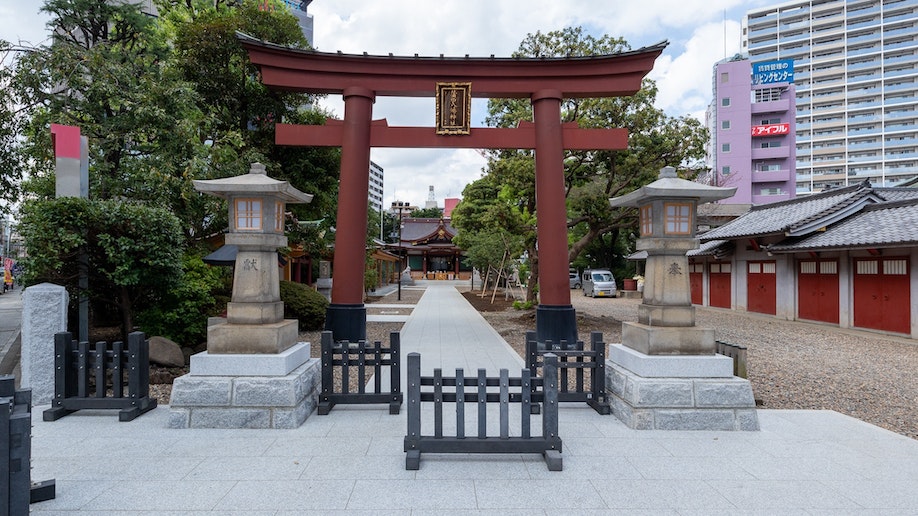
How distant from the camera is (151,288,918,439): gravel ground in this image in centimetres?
643

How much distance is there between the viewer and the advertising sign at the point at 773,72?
4931 cm

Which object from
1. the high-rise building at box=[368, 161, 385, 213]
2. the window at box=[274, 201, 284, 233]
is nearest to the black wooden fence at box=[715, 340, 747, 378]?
the window at box=[274, 201, 284, 233]

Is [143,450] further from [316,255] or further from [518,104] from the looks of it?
[518,104]

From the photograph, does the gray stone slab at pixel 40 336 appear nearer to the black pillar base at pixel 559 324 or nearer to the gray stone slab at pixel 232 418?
the gray stone slab at pixel 232 418

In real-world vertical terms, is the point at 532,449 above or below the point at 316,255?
below

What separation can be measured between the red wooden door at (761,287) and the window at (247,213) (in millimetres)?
18805

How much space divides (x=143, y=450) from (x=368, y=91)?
794 centimetres

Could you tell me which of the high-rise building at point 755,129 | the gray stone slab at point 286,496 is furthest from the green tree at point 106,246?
the high-rise building at point 755,129

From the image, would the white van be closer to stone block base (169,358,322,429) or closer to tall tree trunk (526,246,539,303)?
tall tree trunk (526,246,539,303)

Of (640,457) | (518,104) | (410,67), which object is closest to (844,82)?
(518,104)

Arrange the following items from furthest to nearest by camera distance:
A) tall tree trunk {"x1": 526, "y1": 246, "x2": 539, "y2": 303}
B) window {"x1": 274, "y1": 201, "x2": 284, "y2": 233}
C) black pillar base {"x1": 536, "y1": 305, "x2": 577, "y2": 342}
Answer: tall tree trunk {"x1": 526, "y1": 246, "x2": 539, "y2": 303} → black pillar base {"x1": 536, "y1": 305, "x2": 577, "y2": 342} → window {"x1": 274, "y1": 201, "x2": 284, "y2": 233}

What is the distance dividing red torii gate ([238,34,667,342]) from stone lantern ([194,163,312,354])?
4.01 metres

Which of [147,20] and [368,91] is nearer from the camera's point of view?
[368,91]

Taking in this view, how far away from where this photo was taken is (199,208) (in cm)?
988
